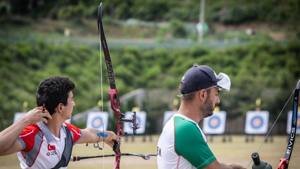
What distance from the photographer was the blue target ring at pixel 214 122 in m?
21.7

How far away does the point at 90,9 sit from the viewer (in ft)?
130

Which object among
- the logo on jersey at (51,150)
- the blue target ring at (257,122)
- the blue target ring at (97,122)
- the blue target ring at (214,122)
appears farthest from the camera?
the blue target ring at (257,122)

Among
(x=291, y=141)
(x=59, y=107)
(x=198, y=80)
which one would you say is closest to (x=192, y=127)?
(x=198, y=80)

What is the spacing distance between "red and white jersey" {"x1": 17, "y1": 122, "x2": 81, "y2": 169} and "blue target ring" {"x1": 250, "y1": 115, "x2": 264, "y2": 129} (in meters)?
17.7

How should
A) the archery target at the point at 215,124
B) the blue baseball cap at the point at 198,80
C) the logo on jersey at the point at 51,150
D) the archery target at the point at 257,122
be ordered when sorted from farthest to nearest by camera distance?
the archery target at the point at 257,122
the archery target at the point at 215,124
the logo on jersey at the point at 51,150
the blue baseball cap at the point at 198,80

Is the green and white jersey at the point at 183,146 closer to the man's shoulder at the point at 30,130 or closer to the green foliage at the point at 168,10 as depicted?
the man's shoulder at the point at 30,130

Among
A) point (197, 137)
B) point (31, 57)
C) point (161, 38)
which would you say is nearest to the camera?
point (197, 137)

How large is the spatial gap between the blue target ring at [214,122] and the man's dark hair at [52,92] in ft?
56.2

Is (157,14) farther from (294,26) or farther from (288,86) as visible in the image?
(288,86)

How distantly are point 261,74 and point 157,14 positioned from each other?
12.8 metres

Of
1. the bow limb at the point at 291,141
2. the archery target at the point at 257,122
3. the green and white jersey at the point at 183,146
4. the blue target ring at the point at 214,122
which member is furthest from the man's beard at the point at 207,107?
the archery target at the point at 257,122

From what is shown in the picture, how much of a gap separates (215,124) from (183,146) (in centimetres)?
1751

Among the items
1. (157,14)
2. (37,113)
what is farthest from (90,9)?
(37,113)

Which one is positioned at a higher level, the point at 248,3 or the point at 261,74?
the point at 248,3
